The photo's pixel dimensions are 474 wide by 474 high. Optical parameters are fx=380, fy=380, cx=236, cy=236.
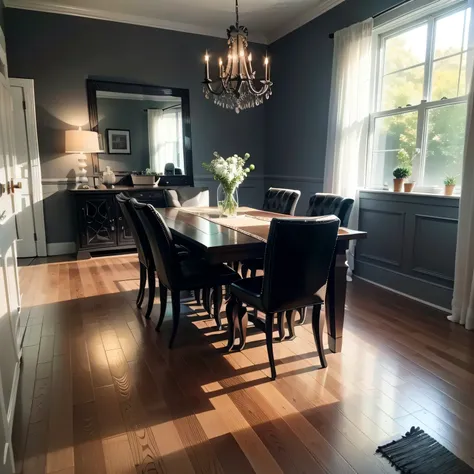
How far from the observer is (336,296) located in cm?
241

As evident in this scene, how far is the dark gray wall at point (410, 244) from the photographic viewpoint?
3.18 meters

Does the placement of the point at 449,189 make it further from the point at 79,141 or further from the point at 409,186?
the point at 79,141

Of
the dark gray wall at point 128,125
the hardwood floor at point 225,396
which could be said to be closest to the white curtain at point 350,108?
the hardwood floor at point 225,396

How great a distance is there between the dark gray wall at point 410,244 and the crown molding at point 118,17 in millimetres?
3375

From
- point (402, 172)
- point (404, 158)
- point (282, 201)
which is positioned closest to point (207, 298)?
point (282, 201)

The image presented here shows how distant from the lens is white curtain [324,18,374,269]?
3852 millimetres

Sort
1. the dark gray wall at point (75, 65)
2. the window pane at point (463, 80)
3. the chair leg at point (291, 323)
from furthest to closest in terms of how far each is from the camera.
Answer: the dark gray wall at point (75, 65), the window pane at point (463, 80), the chair leg at point (291, 323)

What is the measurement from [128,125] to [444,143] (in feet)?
12.8

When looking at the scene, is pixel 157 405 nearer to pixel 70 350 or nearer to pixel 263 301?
pixel 263 301

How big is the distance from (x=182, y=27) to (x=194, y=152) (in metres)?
1.72

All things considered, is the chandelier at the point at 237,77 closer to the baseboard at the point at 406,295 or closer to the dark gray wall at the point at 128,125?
the baseboard at the point at 406,295

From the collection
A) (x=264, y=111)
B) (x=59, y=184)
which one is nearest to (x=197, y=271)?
(x=59, y=184)

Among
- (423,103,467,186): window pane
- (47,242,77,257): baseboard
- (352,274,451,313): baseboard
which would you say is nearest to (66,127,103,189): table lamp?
(47,242,77,257): baseboard

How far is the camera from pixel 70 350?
8.23 ft
